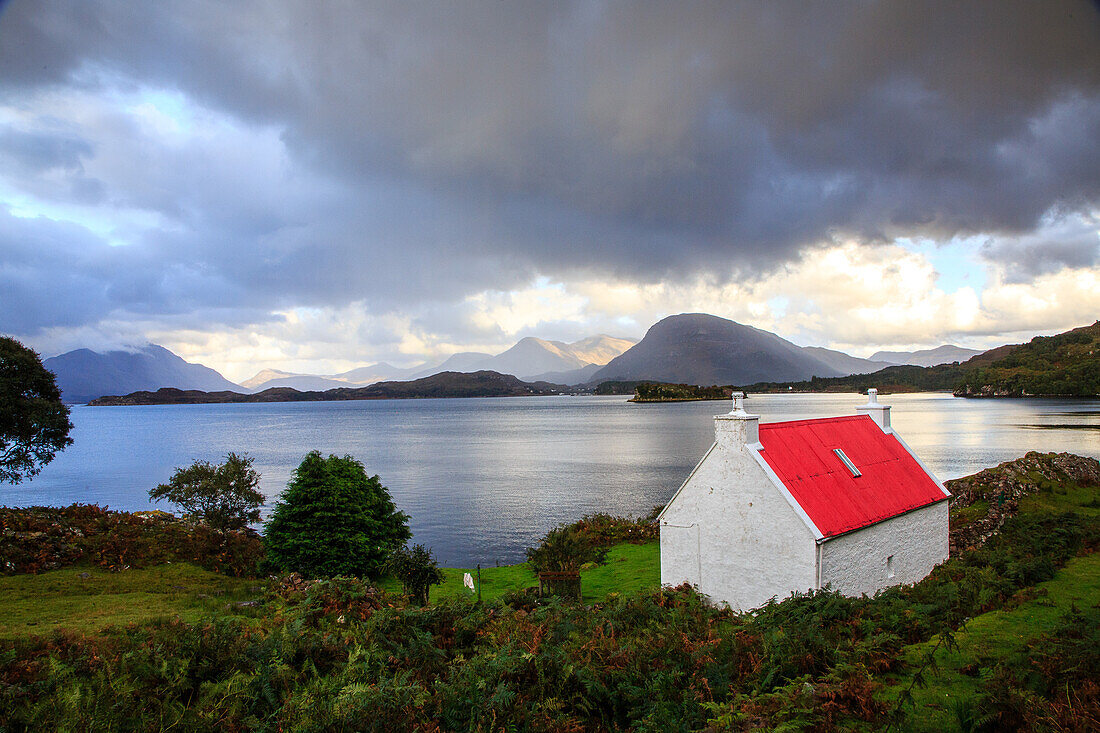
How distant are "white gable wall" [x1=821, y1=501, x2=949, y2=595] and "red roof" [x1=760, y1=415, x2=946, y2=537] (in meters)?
0.40

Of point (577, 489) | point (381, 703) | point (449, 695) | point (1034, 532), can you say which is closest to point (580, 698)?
point (449, 695)

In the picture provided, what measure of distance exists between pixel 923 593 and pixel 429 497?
183 ft

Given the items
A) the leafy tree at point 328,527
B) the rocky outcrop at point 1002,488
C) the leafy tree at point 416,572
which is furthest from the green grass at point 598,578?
the rocky outcrop at point 1002,488

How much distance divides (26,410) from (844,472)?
37.9 metres

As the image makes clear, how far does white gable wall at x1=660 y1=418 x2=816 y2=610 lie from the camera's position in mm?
16328

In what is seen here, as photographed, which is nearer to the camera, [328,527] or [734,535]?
[734,535]

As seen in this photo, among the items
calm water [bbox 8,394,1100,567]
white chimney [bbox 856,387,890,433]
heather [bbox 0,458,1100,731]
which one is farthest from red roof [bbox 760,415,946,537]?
calm water [bbox 8,394,1100,567]

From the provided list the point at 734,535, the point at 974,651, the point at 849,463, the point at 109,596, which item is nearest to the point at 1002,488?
the point at 849,463

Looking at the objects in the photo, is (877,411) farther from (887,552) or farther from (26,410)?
(26,410)

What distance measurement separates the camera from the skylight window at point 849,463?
64.2ft

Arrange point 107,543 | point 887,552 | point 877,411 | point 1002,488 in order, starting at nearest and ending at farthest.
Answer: point 887,552, point 107,543, point 877,411, point 1002,488

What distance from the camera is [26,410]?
27562mm

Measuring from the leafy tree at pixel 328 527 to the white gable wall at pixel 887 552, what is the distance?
64.0 ft

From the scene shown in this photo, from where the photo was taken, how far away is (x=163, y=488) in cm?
3503
